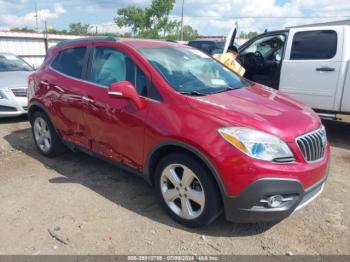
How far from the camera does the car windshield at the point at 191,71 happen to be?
3.58 meters

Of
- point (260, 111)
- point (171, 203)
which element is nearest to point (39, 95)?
point (171, 203)

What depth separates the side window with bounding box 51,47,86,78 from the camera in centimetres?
444

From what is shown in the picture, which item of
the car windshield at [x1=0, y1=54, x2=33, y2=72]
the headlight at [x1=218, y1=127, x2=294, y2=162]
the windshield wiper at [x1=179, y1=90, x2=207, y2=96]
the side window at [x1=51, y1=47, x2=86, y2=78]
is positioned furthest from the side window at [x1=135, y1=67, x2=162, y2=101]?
the car windshield at [x1=0, y1=54, x2=33, y2=72]

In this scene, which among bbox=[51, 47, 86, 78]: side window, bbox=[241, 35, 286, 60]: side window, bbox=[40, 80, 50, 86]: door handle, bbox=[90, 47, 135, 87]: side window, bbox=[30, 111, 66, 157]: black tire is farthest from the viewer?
bbox=[241, 35, 286, 60]: side window

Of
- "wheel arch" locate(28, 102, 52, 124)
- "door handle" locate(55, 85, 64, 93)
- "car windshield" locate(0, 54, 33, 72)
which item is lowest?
"wheel arch" locate(28, 102, 52, 124)

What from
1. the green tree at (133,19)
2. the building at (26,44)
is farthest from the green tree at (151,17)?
the building at (26,44)

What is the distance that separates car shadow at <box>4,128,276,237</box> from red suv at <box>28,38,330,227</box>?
0.23 metres

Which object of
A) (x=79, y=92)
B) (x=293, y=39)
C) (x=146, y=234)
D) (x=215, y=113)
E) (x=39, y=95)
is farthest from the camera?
(x=293, y=39)

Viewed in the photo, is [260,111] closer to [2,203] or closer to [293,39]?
[2,203]

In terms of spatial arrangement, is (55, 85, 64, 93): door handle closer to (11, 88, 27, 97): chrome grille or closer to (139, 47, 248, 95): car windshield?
(139, 47, 248, 95): car windshield

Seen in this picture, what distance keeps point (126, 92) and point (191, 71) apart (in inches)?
33.2

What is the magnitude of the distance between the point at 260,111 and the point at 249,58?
13.4 ft

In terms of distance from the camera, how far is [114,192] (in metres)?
4.10

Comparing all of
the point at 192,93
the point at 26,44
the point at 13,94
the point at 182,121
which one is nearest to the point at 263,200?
the point at 182,121
